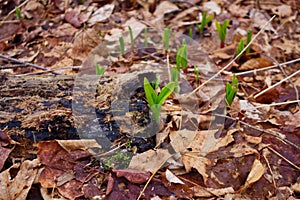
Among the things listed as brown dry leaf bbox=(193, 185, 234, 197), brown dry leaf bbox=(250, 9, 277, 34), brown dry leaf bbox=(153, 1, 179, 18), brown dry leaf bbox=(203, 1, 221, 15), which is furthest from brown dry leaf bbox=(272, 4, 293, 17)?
brown dry leaf bbox=(193, 185, 234, 197)

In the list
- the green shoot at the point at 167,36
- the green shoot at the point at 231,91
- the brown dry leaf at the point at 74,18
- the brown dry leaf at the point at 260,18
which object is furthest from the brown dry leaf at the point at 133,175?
the brown dry leaf at the point at 260,18

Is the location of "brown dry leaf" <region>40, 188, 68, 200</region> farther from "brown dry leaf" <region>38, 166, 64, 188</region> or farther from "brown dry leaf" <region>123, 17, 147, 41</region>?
"brown dry leaf" <region>123, 17, 147, 41</region>

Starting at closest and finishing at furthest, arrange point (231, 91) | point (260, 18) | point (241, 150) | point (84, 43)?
point (241, 150) < point (231, 91) < point (84, 43) < point (260, 18)

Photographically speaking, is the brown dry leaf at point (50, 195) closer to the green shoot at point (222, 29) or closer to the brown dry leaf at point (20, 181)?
the brown dry leaf at point (20, 181)

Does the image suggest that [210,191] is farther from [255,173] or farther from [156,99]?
[156,99]

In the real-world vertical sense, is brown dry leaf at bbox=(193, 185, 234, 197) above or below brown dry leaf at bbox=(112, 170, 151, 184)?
below

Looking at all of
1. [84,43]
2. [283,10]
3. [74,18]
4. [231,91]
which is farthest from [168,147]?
[283,10]
